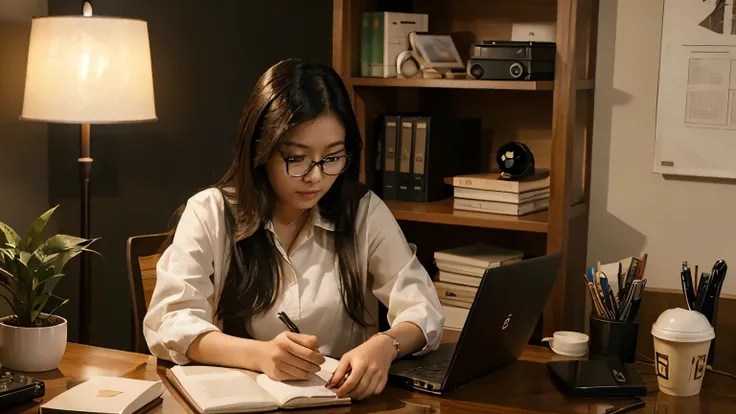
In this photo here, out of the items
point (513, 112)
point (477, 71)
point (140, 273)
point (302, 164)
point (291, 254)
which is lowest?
point (140, 273)

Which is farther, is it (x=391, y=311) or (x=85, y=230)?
(x=85, y=230)

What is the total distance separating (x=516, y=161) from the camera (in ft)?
8.91

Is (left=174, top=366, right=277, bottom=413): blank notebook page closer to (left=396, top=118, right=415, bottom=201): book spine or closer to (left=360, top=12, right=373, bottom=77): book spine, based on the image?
(left=396, top=118, right=415, bottom=201): book spine

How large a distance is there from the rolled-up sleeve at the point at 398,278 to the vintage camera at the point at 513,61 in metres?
0.61

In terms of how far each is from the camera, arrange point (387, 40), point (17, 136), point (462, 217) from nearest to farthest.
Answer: point (462, 217), point (387, 40), point (17, 136)

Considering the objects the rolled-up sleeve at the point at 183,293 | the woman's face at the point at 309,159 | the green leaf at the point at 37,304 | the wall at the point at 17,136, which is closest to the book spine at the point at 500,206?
the woman's face at the point at 309,159

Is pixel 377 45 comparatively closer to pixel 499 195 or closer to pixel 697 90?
pixel 499 195

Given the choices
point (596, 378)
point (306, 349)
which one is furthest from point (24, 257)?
point (596, 378)

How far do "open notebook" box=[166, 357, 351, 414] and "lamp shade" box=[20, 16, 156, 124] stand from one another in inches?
46.9

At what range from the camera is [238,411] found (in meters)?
1.62

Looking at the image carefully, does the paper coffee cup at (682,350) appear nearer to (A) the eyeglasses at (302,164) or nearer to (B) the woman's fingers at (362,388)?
(B) the woman's fingers at (362,388)

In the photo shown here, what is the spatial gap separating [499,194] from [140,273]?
1.02 m

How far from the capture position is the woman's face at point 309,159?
1978mm

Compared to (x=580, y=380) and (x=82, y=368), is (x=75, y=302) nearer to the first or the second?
(x=82, y=368)
